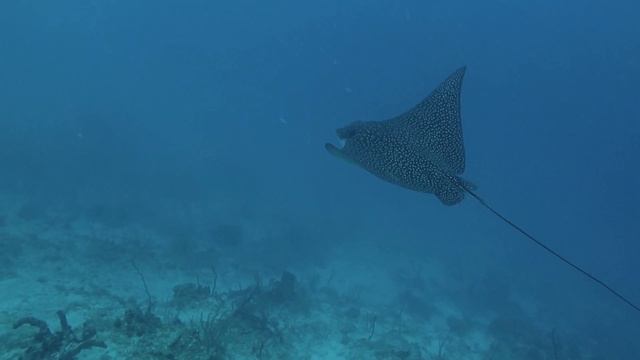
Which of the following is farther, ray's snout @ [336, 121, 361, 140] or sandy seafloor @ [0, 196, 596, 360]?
ray's snout @ [336, 121, 361, 140]

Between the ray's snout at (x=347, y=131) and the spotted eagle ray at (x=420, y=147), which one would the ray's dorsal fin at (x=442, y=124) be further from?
the ray's snout at (x=347, y=131)

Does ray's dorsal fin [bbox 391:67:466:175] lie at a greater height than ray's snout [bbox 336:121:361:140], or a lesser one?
greater

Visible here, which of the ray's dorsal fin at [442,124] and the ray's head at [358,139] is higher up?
the ray's dorsal fin at [442,124]

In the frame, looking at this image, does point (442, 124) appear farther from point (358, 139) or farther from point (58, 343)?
point (58, 343)

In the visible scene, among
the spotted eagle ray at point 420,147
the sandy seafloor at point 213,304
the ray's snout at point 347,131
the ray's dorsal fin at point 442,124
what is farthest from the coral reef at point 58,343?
the ray's dorsal fin at point 442,124

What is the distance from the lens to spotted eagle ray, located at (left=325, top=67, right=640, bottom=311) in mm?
5125

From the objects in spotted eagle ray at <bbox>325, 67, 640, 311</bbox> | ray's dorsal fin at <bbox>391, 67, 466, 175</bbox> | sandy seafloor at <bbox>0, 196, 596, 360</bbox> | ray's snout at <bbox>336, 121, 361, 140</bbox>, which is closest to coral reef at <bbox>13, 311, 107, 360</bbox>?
sandy seafloor at <bbox>0, 196, 596, 360</bbox>

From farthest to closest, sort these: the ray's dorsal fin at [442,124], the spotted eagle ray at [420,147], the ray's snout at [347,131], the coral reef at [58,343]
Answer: the ray's dorsal fin at [442,124], the ray's snout at [347,131], the spotted eagle ray at [420,147], the coral reef at [58,343]

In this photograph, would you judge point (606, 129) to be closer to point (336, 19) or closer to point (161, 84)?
point (336, 19)

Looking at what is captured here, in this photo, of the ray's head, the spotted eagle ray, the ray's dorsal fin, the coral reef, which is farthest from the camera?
the ray's dorsal fin

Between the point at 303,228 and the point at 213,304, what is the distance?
11578 mm

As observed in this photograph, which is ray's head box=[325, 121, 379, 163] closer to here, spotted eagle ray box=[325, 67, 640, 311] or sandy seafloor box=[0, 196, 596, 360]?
spotted eagle ray box=[325, 67, 640, 311]

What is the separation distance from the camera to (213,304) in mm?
8398

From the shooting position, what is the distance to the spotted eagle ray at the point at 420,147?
16.8 feet
